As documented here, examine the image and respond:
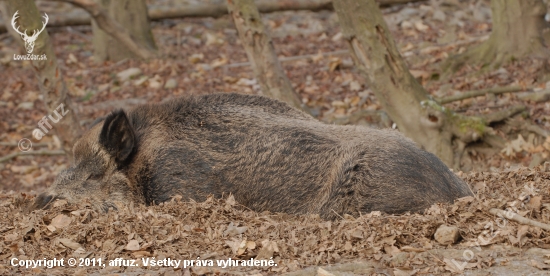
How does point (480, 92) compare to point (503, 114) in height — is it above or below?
above

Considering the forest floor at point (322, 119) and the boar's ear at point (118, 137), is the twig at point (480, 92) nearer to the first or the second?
the forest floor at point (322, 119)

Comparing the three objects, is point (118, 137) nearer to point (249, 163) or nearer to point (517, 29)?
point (249, 163)

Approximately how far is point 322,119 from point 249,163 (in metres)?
5.06

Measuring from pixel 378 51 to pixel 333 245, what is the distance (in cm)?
397

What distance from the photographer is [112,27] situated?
41.4 feet

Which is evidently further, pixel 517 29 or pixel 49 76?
pixel 517 29

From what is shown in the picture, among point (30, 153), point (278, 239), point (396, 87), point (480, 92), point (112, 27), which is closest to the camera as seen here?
point (278, 239)

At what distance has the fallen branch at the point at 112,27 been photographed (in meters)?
11.1

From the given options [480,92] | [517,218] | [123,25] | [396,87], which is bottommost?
[517,218]

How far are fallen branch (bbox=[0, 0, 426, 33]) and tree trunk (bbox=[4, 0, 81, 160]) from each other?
7.96 metres

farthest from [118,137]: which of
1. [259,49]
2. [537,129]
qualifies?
[537,129]

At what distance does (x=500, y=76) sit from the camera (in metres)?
10.6

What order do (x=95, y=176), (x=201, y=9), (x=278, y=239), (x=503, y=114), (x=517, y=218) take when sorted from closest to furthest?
1. (x=517, y=218)
2. (x=278, y=239)
3. (x=95, y=176)
4. (x=503, y=114)
5. (x=201, y=9)

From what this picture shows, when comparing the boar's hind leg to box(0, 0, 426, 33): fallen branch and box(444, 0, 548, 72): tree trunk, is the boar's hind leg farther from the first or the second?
box(0, 0, 426, 33): fallen branch
